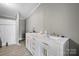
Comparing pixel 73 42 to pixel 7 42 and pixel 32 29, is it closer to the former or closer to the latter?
pixel 32 29

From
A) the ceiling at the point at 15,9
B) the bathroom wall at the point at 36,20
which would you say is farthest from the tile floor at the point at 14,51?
the ceiling at the point at 15,9

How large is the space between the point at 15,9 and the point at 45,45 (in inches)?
24.5

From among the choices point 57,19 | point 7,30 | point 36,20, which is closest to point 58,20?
point 57,19

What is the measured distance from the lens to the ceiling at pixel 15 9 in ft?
4.64

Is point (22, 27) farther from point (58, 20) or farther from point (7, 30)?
point (58, 20)

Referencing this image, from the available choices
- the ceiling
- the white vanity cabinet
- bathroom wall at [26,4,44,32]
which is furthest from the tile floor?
the ceiling

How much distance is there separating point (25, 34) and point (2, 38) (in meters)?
0.30

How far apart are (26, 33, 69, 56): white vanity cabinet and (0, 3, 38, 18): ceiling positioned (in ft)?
1.02

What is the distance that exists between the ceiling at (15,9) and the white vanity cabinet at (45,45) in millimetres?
311

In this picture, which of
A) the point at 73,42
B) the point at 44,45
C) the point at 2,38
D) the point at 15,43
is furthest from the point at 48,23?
the point at 2,38

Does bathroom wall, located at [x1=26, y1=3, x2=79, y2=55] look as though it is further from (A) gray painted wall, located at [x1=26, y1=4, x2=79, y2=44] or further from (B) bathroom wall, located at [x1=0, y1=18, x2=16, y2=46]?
(B) bathroom wall, located at [x1=0, y1=18, x2=16, y2=46]

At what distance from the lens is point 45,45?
4.73 feet

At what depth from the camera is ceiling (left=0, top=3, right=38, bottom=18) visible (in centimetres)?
141

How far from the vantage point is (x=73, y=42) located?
1363 mm
